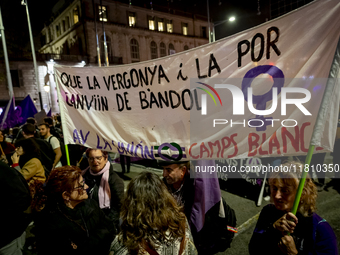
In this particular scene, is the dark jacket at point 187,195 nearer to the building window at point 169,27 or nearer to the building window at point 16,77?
the building window at point 16,77

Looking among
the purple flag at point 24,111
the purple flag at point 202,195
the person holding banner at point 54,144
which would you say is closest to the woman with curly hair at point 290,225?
the purple flag at point 202,195

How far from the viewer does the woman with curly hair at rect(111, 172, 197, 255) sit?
147 cm

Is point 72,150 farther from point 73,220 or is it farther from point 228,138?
point 228,138

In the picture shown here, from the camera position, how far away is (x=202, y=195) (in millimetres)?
2188

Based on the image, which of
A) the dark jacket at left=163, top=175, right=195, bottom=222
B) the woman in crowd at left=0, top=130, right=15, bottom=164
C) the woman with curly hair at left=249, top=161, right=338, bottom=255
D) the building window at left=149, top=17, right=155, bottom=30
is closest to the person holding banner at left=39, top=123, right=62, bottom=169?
the woman in crowd at left=0, top=130, right=15, bottom=164

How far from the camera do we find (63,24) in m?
39.2

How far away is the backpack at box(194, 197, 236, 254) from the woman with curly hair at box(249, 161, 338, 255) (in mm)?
556

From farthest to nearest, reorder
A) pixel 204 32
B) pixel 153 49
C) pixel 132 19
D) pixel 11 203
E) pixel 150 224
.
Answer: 1. pixel 204 32
2. pixel 153 49
3. pixel 132 19
4. pixel 11 203
5. pixel 150 224

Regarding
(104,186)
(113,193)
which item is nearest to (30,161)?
(104,186)

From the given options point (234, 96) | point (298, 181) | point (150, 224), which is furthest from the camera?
point (234, 96)

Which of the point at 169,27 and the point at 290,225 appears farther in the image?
the point at 169,27

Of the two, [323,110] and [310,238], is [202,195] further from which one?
[323,110]

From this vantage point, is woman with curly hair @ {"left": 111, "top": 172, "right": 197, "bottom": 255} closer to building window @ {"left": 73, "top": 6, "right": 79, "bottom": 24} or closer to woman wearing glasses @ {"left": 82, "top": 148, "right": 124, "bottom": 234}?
woman wearing glasses @ {"left": 82, "top": 148, "right": 124, "bottom": 234}

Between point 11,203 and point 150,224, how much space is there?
1.51m
